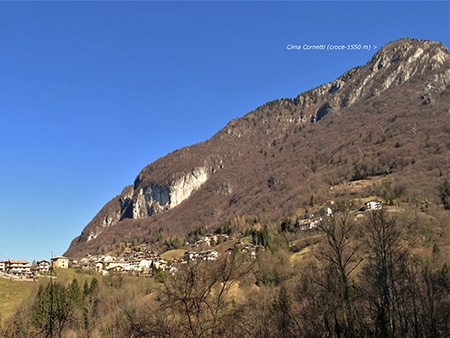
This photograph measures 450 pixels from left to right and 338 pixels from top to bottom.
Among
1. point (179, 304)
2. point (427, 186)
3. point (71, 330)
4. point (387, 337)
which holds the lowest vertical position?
point (71, 330)

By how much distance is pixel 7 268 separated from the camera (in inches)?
4331

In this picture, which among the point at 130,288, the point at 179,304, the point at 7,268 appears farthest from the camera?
the point at 7,268

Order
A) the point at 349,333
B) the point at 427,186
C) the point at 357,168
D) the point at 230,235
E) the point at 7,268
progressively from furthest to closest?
the point at 357,168 < the point at 230,235 < the point at 427,186 < the point at 7,268 < the point at 349,333

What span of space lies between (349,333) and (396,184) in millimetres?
124137

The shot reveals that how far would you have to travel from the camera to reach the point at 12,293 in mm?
79500

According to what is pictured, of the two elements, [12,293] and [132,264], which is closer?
[12,293]

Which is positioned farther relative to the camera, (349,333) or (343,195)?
(343,195)

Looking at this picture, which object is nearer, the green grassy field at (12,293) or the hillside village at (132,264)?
the green grassy field at (12,293)

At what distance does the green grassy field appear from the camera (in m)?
70.6

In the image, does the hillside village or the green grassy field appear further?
the hillside village

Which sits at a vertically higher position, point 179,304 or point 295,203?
point 295,203

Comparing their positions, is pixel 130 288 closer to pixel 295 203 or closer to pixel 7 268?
pixel 7 268

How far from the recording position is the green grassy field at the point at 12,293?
7062cm

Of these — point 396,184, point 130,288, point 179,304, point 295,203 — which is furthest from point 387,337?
point 295,203
